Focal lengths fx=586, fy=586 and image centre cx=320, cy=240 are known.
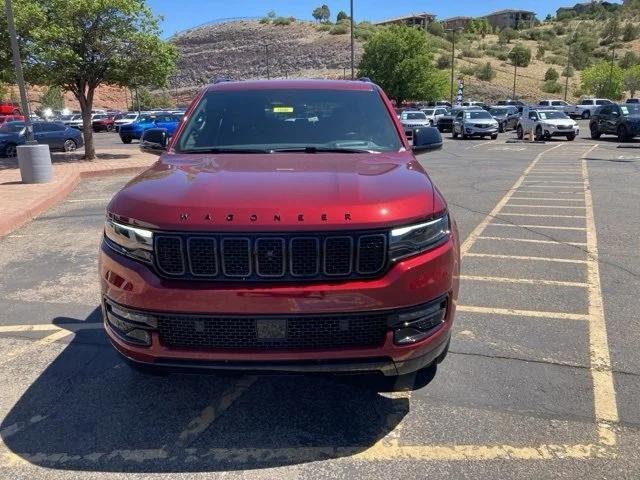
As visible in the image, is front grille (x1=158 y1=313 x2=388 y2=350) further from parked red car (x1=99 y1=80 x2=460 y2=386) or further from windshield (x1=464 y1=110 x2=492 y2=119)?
windshield (x1=464 y1=110 x2=492 y2=119)

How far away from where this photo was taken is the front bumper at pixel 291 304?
2.71 m

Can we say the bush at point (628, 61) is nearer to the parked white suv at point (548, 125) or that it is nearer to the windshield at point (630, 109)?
the parked white suv at point (548, 125)

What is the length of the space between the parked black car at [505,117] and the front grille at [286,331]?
35.7 m

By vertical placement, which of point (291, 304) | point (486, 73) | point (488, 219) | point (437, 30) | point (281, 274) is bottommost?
point (488, 219)

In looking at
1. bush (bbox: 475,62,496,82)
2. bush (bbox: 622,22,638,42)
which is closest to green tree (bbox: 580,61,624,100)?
bush (bbox: 475,62,496,82)

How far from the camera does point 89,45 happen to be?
18.0m

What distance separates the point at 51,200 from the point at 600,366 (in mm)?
9758

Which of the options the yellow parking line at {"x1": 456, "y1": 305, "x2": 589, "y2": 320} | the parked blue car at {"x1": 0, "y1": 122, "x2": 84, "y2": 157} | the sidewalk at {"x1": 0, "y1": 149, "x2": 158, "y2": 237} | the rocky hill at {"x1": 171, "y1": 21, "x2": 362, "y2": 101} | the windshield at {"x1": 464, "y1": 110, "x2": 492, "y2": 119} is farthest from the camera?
the rocky hill at {"x1": 171, "y1": 21, "x2": 362, "y2": 101}

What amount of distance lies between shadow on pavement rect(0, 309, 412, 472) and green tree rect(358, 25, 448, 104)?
5443cm

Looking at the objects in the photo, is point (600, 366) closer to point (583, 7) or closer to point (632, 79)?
point (632, 79)

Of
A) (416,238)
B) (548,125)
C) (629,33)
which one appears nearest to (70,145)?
(548,125)

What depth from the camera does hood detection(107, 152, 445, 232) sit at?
272cm

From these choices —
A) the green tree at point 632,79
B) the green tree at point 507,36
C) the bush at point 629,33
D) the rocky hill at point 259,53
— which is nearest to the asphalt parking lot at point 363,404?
the green tree at point 632,79

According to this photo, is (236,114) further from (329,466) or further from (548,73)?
(548,73)
